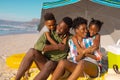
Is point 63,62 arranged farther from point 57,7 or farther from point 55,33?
point 57,7

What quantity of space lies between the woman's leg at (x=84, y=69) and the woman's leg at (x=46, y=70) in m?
0.33

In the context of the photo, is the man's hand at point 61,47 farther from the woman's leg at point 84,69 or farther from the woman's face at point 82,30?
the woman's leg at point 84,69

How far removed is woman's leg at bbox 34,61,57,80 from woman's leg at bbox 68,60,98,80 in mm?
329

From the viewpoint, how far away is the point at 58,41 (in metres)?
4.29

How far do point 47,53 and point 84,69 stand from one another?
0.76 m

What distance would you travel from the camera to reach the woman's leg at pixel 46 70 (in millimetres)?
3766

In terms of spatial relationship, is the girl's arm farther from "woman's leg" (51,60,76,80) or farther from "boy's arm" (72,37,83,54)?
"woman's leg" (51,60,76,80)

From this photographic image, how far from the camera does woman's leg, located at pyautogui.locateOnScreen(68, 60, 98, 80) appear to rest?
362 cm

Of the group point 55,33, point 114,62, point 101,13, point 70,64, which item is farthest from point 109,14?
point 70,64

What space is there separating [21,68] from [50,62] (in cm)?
46

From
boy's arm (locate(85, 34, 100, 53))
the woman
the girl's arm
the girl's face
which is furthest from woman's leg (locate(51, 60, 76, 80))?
the girl's face

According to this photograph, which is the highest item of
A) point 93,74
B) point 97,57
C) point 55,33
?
point 55,33

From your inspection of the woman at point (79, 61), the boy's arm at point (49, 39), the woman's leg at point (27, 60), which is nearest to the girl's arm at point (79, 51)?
the woman at point (79, 61)

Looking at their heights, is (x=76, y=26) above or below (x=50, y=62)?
above
